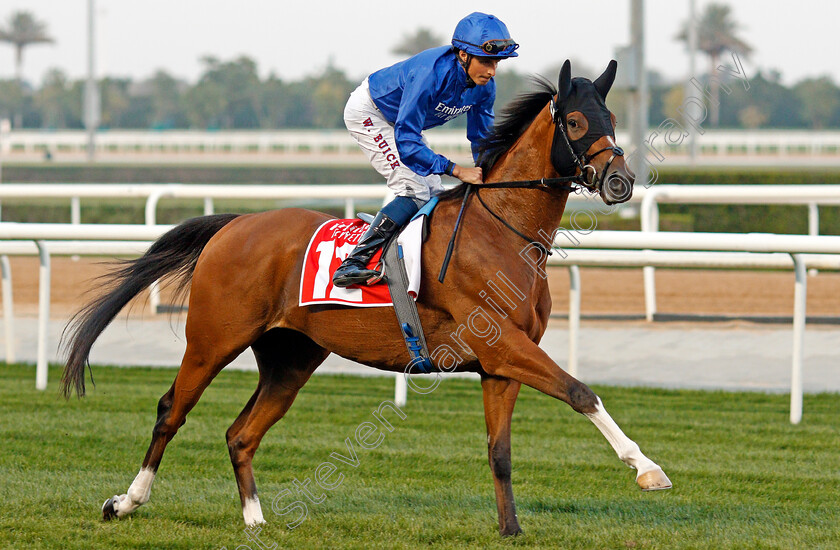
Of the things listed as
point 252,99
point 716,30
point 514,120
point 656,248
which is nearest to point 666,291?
point 656,248

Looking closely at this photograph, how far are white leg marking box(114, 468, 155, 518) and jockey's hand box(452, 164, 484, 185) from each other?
1.60m

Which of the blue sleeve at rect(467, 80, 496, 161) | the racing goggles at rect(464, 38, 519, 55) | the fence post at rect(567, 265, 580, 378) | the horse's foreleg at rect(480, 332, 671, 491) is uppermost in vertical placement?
the racing goggles at rect(464, 38, 519, 55)

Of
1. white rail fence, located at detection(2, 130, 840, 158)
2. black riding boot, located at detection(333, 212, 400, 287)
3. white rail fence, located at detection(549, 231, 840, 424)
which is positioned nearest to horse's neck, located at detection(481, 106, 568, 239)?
black riding boot, located at detection(333, 212, 400, 287)

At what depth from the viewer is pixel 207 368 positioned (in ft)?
12.9

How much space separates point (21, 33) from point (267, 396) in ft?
264

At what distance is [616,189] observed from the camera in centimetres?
331

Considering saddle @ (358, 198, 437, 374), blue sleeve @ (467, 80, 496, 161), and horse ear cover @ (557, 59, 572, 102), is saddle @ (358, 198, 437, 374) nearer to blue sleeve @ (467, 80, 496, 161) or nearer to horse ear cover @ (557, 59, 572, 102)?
blue sleeve @ (467, 80, 496, 161)

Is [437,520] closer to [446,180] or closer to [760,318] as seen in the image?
[760,318]

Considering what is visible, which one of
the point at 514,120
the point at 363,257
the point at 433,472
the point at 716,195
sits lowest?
the point at 433,472

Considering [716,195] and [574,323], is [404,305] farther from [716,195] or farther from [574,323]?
[716,195]

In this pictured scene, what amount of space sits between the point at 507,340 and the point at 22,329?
19.2ft

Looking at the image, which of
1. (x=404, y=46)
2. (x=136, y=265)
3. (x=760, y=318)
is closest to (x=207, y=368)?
(x=136, y=265)

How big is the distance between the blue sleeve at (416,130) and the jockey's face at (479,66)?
0.47ft

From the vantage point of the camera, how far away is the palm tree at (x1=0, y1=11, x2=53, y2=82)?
7538 cm
